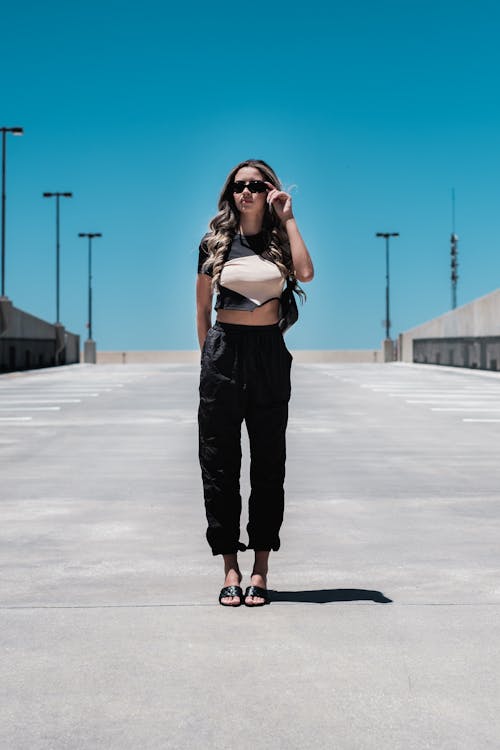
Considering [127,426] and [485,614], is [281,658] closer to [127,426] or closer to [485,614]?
[485,614]

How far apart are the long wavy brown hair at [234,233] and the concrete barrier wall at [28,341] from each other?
39994 millimetres

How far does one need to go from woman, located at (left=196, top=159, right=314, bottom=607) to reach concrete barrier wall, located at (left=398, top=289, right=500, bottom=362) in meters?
38.6

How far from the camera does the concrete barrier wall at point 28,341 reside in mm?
45844

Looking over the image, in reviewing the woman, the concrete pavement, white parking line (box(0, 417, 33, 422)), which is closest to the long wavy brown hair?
the woman

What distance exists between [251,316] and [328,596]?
1.35m

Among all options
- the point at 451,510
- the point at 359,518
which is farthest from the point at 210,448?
the point at 451,510

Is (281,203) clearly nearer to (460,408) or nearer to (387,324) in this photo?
(460,408)

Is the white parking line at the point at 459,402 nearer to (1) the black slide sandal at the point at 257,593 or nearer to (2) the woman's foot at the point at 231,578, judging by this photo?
(2) the woman's foot at the point at 231,578

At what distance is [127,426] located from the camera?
1741 centimetres

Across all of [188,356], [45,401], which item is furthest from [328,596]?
[188,356]

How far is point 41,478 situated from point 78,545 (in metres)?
3.75

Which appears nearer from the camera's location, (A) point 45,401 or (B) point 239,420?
(B) point 239,420

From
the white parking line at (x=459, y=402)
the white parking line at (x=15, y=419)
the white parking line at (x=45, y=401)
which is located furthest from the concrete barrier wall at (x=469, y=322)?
the white parking line at (x=15, y=419)

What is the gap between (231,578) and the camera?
5664 mm
